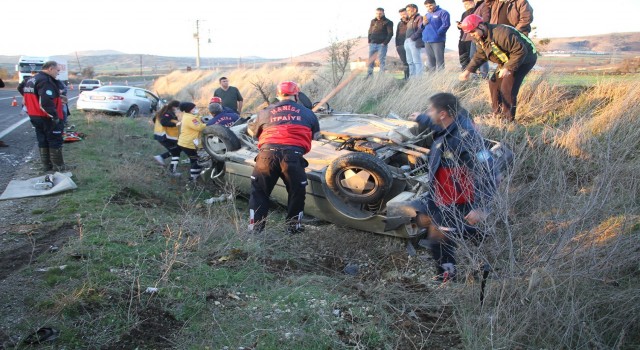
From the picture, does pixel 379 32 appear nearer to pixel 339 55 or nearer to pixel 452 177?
pixel 339 55

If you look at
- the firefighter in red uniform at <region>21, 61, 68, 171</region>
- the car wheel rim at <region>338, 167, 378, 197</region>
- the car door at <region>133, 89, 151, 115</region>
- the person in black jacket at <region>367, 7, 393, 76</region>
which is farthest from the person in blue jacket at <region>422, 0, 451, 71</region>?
the car door at <region>133, 89, 151, 115</region>

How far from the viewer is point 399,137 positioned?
577cm

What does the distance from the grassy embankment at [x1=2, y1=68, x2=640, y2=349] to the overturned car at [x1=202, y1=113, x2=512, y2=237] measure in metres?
0.28

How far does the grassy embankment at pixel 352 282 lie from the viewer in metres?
2.88

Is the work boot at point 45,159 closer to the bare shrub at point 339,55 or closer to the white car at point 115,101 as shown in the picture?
the bare shrub at point 339,55

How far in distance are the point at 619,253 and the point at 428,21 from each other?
7553 millimetres

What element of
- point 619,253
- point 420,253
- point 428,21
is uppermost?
point 428,21

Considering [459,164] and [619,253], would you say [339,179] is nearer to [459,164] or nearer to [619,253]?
[459,164]

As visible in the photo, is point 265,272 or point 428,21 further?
point 428,21

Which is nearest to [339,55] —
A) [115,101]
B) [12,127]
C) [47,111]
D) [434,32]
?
[434,32]

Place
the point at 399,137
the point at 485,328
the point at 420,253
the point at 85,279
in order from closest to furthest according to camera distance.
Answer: the point at 485,328 → the point at 85,279 → the point at 420,253 → the point at 399,137

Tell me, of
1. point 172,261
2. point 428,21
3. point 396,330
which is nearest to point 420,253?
point 396,330

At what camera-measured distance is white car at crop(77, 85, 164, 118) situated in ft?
51.5

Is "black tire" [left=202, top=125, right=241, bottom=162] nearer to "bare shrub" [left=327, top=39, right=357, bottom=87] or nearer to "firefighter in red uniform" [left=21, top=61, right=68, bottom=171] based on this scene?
"firefighter in red uniform" [left=21, top=61, right=68, bottom=171]
